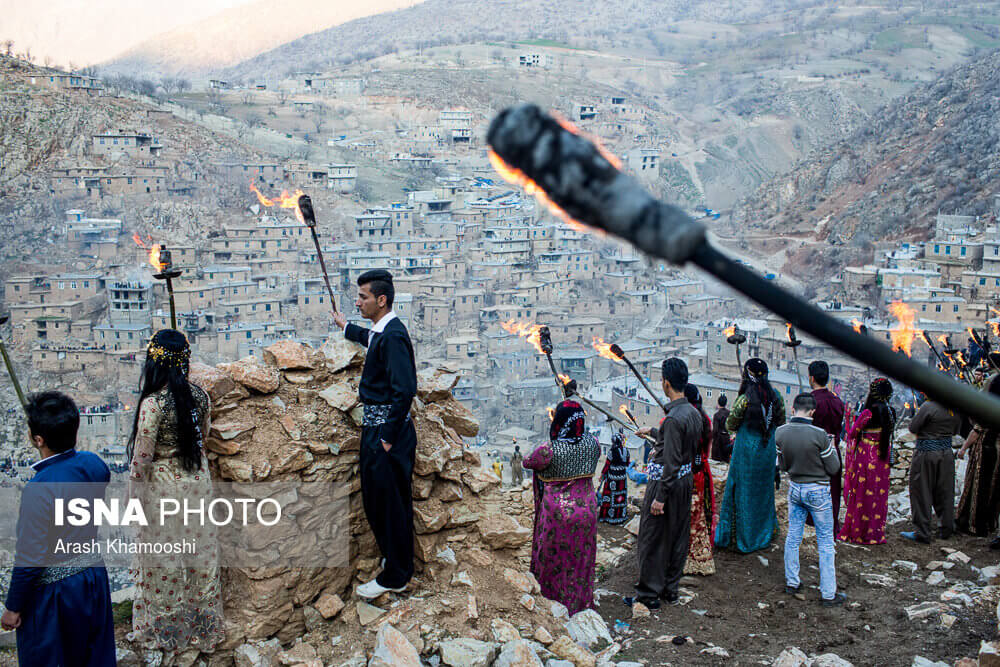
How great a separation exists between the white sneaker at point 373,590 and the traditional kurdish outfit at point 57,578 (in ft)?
3.37

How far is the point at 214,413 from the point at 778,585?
3242mm

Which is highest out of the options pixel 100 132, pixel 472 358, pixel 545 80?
pixel 545 80

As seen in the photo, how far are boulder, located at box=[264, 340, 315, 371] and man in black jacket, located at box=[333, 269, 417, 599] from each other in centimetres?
75

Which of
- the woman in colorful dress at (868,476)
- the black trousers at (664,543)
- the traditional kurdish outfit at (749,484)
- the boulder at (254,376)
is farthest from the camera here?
the woman in colorful dress at (868,476)

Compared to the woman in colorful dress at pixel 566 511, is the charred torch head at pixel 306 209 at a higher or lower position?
higher

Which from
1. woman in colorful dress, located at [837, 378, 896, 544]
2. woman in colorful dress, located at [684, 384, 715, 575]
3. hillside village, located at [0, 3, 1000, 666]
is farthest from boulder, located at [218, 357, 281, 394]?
woman in colorful dress, located at [837, 378, 896, 544]

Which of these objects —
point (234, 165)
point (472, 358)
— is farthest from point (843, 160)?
point (234, 165)

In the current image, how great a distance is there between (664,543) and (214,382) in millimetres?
2463

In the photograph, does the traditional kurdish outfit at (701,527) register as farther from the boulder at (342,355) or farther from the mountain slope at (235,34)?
the mountain slope at (235,34)

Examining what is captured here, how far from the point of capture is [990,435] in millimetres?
5008

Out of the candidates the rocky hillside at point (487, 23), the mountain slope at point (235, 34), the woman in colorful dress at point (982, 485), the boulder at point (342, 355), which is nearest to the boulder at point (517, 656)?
the boulder at point (342, 355)

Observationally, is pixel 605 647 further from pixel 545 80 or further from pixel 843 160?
pixel 545 80

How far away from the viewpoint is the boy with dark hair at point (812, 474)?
13.4ft

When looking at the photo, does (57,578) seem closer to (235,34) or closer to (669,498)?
(669,498)
